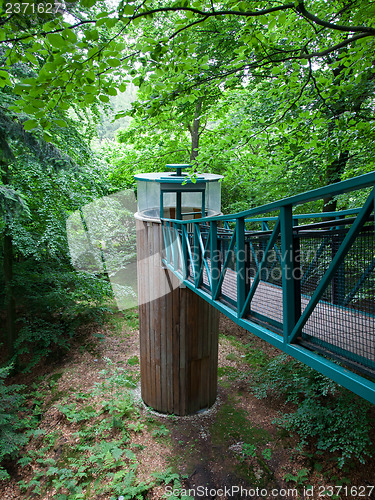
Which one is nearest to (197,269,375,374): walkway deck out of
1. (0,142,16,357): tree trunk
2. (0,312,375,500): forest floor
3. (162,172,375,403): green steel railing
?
(162,172,375,403): green steel railing

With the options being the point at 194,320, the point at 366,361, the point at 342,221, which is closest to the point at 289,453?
the point at 194,320

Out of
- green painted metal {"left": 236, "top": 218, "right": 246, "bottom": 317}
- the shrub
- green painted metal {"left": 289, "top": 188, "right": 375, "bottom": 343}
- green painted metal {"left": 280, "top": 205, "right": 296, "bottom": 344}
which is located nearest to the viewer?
green painted metal {"left": 289, "top": 188, "right": 375, "bottom": 343}

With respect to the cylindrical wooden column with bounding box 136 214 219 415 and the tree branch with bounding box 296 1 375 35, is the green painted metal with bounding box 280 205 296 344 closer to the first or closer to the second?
the tree branch with bounding box 296 1 375 35

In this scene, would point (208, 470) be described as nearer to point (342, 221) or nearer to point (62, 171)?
point (342, 221)

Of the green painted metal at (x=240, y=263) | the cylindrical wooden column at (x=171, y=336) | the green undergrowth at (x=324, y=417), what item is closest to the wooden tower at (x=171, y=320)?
the cylindrical wooden column at (x=171, y=336)

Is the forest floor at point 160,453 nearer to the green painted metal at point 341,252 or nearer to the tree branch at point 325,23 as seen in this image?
the green painted metal at point 341,252

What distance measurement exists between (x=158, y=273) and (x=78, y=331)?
5.20 meters

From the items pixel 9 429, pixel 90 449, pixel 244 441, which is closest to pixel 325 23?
pixel 244 441

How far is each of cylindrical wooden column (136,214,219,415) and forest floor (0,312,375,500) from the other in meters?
0.43

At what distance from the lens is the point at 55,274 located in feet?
24.8

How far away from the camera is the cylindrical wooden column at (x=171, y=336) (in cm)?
517

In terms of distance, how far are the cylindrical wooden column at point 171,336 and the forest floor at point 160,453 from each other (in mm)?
432

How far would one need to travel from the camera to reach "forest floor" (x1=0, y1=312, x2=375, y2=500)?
161 inches

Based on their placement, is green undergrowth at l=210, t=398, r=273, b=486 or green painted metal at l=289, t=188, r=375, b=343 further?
green undergrowth at l=210, t=398, r=273, b=486
